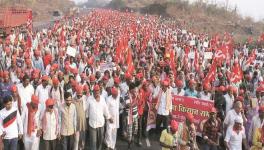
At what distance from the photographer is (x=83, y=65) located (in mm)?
11758

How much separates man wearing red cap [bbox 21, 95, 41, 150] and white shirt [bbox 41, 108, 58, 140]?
0.14 metres

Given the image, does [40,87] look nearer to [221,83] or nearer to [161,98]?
[161,98]

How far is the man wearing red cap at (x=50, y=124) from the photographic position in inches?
274

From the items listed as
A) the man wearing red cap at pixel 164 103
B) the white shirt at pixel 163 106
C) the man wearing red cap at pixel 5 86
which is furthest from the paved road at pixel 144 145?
the man wearing red cap at pixel 5 86

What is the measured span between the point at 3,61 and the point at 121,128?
187 inches

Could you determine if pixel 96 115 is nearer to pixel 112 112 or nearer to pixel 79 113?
pixel 79 113

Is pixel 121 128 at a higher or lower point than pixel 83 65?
lower

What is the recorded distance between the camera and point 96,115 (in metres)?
7.61

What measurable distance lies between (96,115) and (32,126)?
4.13ft

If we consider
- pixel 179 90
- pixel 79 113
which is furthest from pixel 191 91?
pixel 79 113

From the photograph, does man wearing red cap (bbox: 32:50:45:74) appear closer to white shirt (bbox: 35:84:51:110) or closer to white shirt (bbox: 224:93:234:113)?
white shirt (bbox: 35:84:51:110)

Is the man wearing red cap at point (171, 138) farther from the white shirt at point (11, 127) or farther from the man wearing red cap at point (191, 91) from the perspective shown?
the man wearing red cap at point (191, 91)

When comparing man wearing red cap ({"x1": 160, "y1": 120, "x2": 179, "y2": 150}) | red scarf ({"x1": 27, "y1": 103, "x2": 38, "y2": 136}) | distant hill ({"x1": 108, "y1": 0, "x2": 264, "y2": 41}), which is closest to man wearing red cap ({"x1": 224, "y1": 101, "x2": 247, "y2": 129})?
man wearing red cap ({"x1": 160, "y1": 120, "x2": 179, "y2": 150})

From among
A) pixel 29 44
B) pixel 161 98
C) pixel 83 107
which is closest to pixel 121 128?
pixel 161 98
